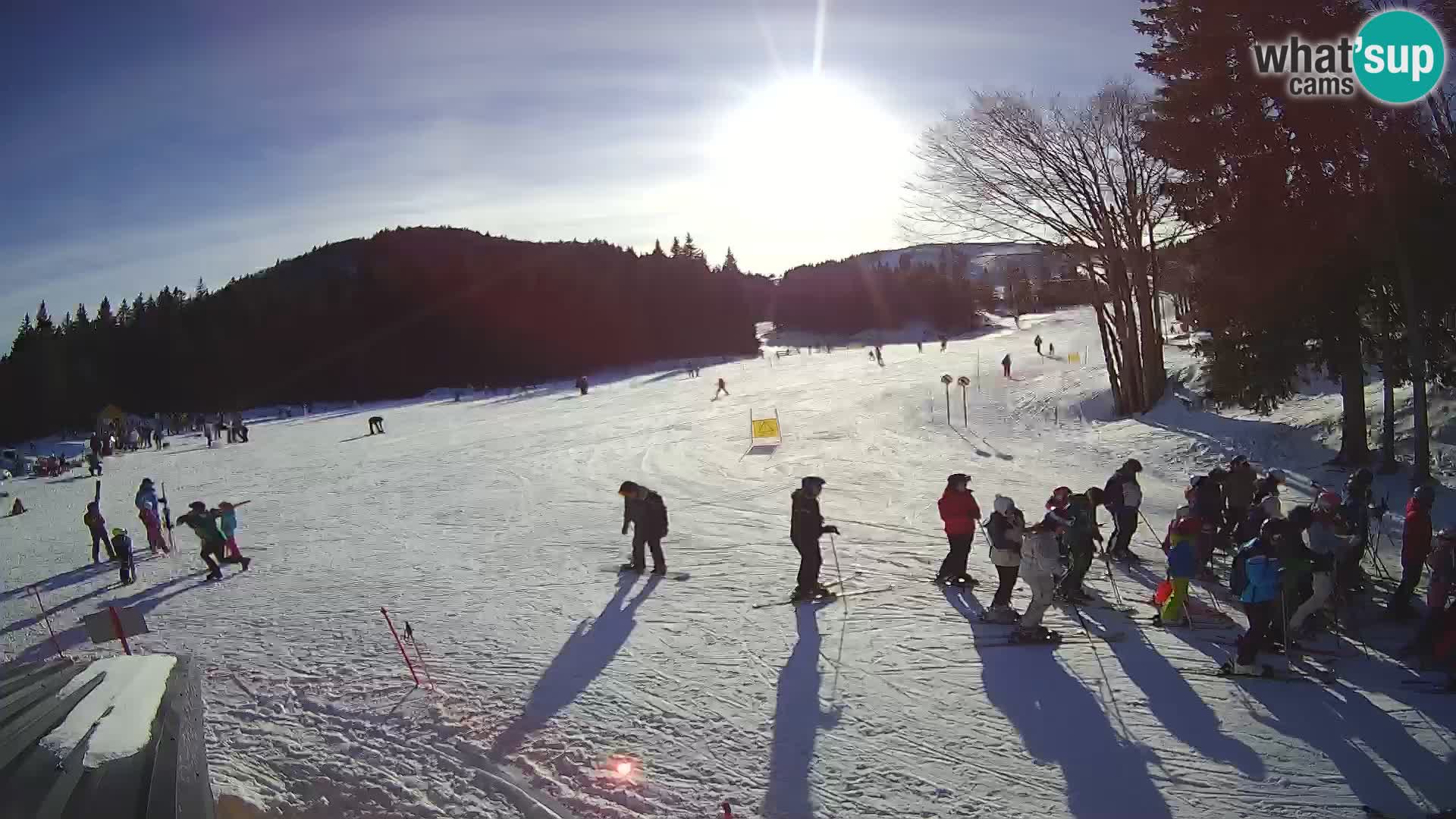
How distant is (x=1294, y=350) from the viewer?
15.5 m

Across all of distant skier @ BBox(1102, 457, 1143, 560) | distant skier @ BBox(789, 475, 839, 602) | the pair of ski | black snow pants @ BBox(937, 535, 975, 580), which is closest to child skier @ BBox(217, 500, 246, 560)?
A: the pair of ski

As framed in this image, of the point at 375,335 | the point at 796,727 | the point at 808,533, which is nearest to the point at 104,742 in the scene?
the point at 796,727

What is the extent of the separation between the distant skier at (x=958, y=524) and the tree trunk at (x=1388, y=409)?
31.2 feet

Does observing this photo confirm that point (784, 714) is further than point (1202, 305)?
No

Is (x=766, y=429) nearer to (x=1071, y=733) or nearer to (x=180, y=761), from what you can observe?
(x=1071, y=733)

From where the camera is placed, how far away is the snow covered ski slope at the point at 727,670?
621cm

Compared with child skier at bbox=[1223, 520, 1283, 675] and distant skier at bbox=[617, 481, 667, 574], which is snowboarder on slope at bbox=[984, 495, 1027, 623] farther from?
distant skier at bbox=[617, 481, 667, 574]

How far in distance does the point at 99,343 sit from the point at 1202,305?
104 metres

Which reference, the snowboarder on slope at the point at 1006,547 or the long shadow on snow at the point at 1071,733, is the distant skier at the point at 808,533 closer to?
the snowboarder on slope at the point at 1006,547

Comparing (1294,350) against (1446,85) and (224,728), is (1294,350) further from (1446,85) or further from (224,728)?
(224,728)

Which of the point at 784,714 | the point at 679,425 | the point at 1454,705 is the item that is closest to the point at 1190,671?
the point at 1454,705

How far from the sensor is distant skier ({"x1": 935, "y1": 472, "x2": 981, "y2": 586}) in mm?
10273

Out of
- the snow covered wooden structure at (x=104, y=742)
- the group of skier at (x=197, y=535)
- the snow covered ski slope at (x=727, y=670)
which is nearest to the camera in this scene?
the snow covered wooden structure at (x=104, y=742)

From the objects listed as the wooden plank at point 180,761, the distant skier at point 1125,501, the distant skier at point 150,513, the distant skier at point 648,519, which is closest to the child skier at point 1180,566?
the distant skier at point 1125,501
